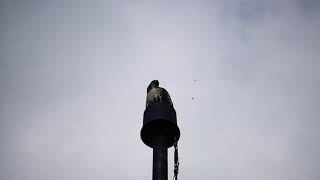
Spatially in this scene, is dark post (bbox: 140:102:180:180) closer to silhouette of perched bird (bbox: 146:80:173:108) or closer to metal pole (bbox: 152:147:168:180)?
metal pole (bbox: 152:147:168:180)

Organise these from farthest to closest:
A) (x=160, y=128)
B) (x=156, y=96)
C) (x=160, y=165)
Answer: (x=156, y=96) → (x=160, y=128) → (x=160, y=165)

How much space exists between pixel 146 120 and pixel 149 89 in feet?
3.29

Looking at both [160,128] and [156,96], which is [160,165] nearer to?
[160,128]

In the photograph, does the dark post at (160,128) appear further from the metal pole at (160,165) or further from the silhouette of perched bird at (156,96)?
the silhouette of perched bird at (156,96)

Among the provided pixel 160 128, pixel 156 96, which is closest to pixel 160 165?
pixel 160 128

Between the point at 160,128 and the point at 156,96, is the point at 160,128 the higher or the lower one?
the lower one

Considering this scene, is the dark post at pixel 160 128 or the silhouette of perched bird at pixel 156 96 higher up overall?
the silhouette of perched bird at pixel 156 96

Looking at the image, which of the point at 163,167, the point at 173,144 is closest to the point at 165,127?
the point at 173,144

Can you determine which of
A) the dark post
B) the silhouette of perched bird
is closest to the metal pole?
the dark post

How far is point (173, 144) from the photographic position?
6.23 meters

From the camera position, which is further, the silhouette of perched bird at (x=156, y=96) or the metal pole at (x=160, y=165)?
the silhouette of perched bird at (x=156, y=96)

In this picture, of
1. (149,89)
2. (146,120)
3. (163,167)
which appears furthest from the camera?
(149,89)

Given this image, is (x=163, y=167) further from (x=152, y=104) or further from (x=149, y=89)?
(x=149, y=89)

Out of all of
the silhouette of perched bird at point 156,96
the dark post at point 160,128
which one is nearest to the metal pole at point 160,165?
the dark post at point 160,128
